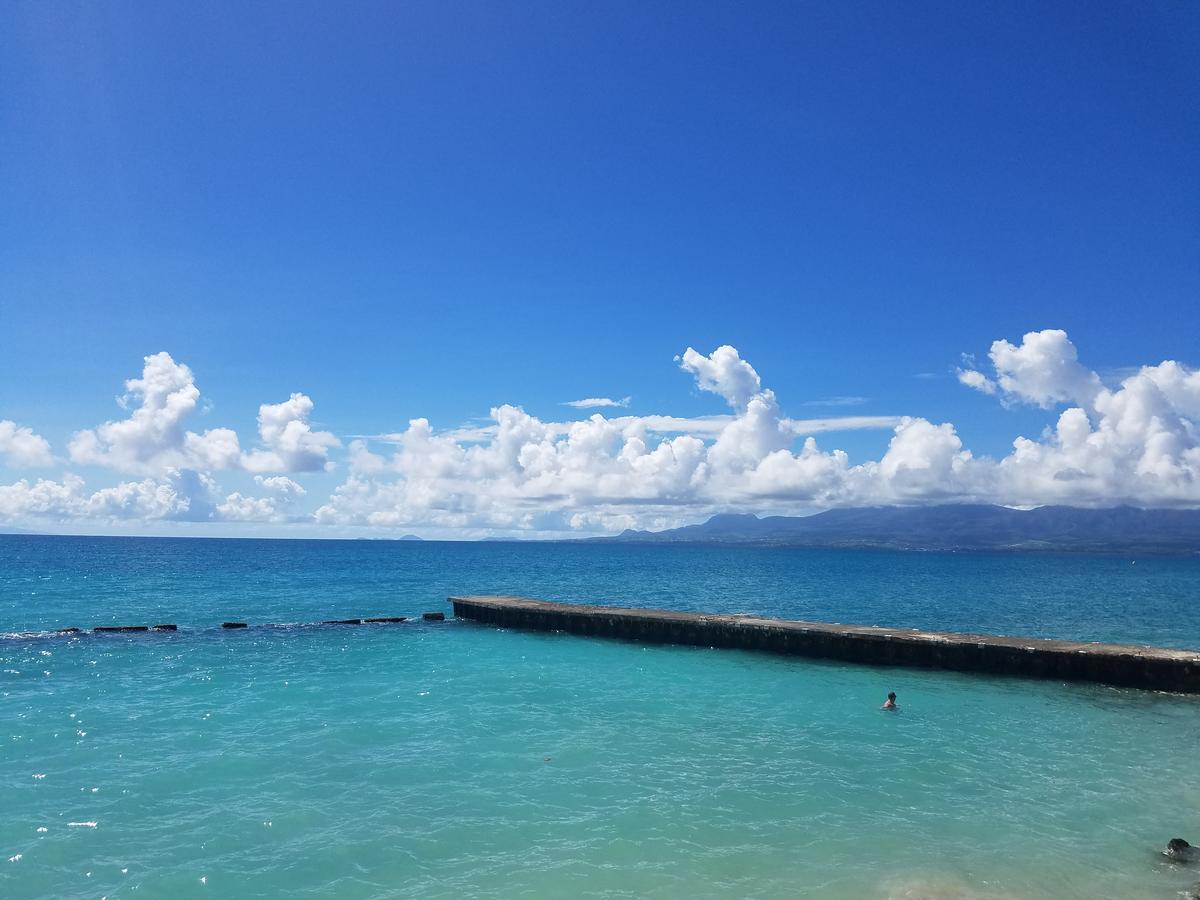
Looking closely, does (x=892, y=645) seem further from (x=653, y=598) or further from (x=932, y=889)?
(x=653, y=598)

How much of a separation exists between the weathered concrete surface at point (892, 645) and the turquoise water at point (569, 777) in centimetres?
117

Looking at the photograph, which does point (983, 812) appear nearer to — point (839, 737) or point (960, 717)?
point (839, 737)

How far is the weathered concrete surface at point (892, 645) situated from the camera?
24.7 m

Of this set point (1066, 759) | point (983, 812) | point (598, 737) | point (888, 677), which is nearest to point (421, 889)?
point (598, 737)

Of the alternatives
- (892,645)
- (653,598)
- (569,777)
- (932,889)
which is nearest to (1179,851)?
(932,889)

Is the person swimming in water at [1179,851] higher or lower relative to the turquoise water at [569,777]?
higher

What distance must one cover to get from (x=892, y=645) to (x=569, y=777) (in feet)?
59.2

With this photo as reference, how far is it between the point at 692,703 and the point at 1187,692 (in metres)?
16.0

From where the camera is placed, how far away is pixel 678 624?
113 feet

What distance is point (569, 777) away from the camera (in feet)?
51.4

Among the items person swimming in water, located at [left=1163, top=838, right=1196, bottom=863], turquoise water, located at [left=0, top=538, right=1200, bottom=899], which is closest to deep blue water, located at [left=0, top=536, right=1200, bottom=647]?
turquoise water, located at [left=0, top=538, right=1200, bottom=899]

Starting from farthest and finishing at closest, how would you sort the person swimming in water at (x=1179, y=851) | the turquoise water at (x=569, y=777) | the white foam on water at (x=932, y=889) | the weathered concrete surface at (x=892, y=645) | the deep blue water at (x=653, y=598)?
the deep blue water at (x=653, y=598), the weathered concrete surface at (x=892, y=645), the person swimming in water at (x=1179, y=851), the turquoise water at (x=569, y=777), the white foam on water at (x=932, y=889)

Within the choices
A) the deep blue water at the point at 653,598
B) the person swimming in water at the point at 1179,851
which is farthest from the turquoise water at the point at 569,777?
the deep blue water at the point at 653,598

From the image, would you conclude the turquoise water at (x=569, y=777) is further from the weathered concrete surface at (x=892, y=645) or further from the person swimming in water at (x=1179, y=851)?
the weathered concrete surface at (x=892, y=645)
